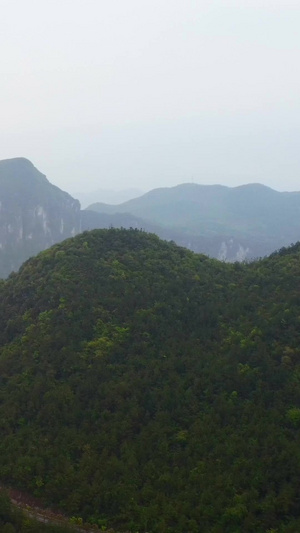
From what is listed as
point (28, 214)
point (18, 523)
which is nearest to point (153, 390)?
point (18, 523)

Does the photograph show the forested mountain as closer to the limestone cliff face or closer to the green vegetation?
the green vegetation

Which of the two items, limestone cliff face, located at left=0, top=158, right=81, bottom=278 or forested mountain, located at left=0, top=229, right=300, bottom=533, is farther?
limestone cliff face, located at left=0, top=158, right=81, bottom=278

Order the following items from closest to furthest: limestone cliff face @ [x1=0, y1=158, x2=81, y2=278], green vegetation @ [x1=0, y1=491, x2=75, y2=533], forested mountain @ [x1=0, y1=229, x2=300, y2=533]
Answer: green vegetation @ [x1=0, y1=491, x2=75, y2=533] → forested mountain @ [x1=0, y1=229, x2=300, y2=533] → limestone cliff face @ [x1=0, y1=158, x2=81, y2=278]

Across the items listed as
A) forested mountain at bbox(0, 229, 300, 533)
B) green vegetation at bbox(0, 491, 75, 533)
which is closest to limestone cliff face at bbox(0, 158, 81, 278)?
forested mountain at bbox(0, 229, 300, 533)

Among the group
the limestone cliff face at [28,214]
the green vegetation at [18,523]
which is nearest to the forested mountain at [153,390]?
the green vegetation at [18,523]

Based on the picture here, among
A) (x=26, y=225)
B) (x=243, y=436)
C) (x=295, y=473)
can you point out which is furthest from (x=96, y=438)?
(x=26, y=225)

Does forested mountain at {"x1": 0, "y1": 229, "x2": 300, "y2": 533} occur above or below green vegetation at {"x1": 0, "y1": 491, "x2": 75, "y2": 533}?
above

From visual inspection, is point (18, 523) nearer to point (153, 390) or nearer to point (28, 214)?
point (153, 390)

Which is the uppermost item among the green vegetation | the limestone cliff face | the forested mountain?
the limestone cliff face
